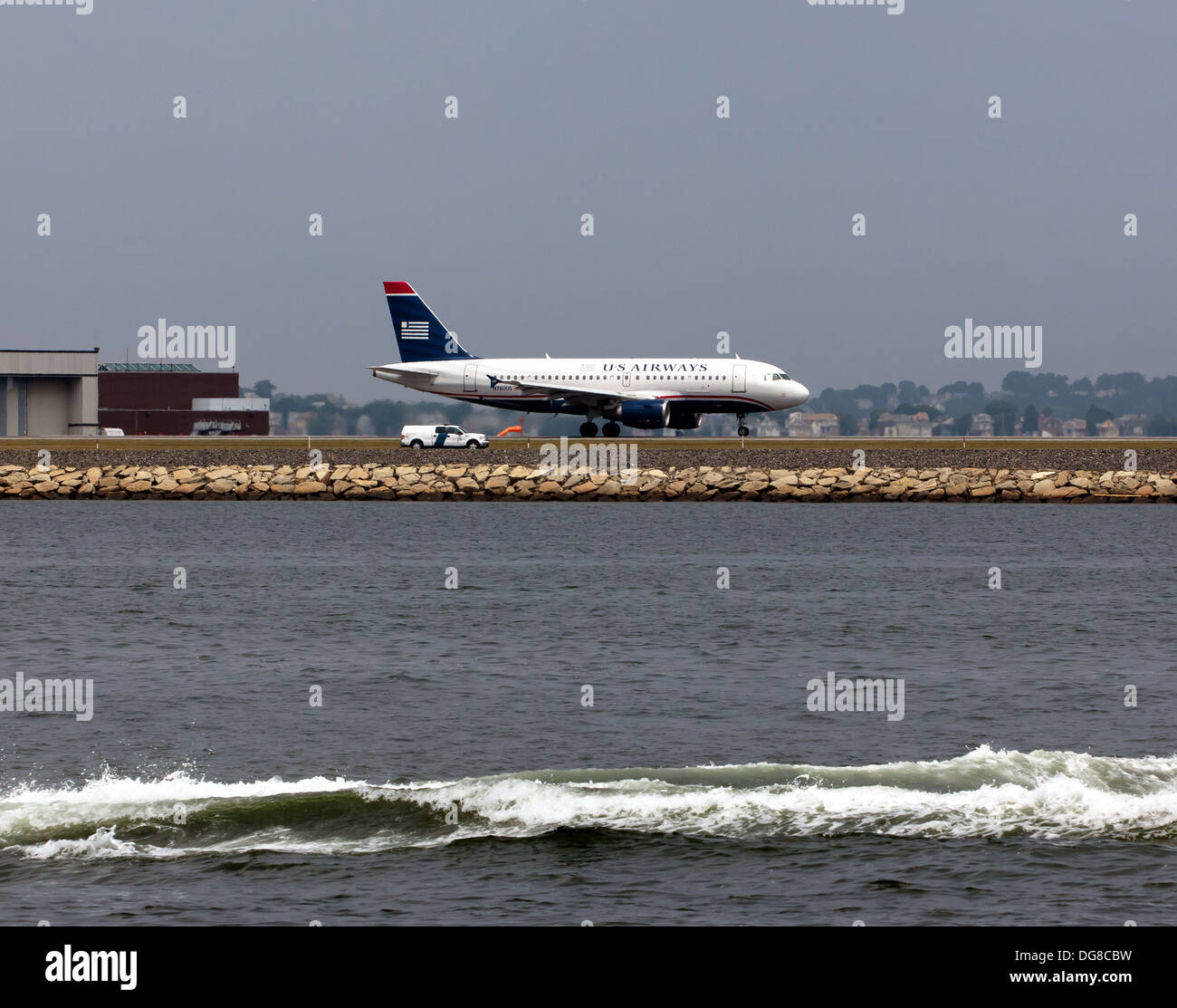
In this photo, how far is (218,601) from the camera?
44906 millimetres

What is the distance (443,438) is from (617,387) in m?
12.2

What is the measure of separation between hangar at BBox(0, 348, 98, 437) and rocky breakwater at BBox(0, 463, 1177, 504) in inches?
1681

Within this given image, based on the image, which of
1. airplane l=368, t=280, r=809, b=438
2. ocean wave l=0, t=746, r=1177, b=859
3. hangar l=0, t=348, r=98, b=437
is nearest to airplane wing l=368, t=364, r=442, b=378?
airplane l=368, t=280, r=809, b=438

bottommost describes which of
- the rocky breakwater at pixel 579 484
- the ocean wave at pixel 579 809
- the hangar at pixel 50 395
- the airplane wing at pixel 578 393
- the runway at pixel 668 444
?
the ocean wave at pixel 579 809

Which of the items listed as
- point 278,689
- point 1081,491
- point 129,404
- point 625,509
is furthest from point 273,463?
point 129,404

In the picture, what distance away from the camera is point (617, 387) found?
325 feet

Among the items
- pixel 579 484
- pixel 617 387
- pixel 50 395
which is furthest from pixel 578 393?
pixel 50 395

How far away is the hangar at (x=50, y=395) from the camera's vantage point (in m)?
136

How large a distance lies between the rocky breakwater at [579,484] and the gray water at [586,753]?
37.6 metres

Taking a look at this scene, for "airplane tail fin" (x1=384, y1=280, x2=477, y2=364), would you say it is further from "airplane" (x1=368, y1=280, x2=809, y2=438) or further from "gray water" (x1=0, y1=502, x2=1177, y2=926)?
"gray water" (x1=0, y1=502, x2=1177, y2=926)

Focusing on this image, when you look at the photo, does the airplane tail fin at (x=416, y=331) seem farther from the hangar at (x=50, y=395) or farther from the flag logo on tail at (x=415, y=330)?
the hangar at (x=50, y=395)

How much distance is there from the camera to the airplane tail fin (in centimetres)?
11144

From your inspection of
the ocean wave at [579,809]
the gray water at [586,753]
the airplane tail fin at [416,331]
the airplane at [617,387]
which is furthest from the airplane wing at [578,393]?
the ocean wave at [579,809]
